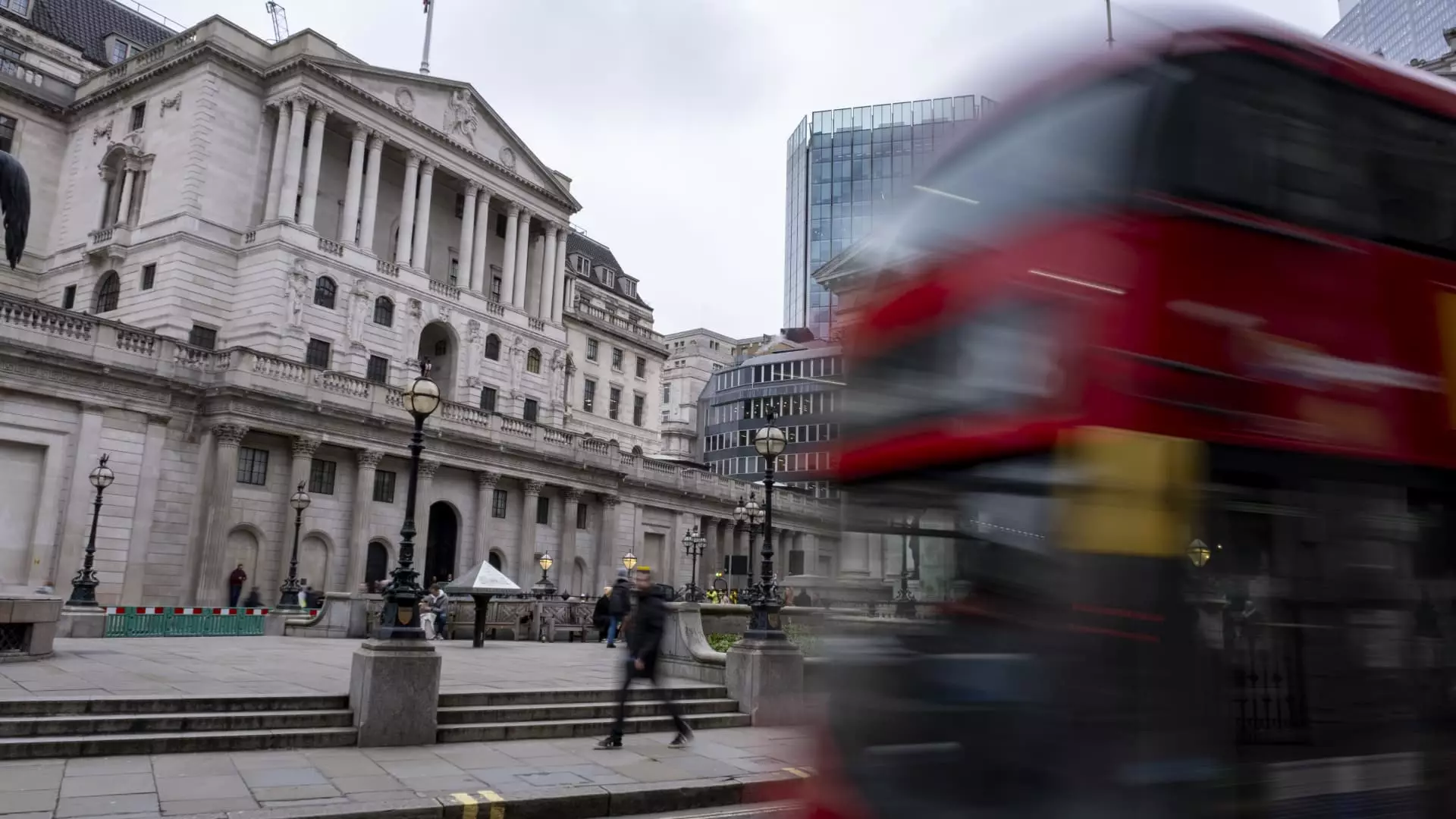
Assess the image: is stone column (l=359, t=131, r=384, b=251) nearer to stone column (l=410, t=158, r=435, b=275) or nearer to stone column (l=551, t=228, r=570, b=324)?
stone column (l=410, t=158, r=435, b=275)

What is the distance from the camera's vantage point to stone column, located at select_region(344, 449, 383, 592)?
123 feet

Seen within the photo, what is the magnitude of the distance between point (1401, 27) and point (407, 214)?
273 feet

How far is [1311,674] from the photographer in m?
4.30

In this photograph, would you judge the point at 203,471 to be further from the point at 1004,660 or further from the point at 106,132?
the point at 1004,660

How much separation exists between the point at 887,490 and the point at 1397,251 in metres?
2.93

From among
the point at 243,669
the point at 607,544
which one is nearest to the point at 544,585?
the point at 607,544

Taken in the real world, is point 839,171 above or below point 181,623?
above

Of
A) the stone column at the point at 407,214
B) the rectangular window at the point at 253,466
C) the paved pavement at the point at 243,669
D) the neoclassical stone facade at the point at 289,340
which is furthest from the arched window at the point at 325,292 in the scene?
the paved pavement at the point at 243,669

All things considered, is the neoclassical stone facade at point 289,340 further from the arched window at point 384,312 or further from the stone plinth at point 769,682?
the stone plinth at point 769,682

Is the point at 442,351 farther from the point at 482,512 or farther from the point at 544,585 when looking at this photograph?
the point at 544,585

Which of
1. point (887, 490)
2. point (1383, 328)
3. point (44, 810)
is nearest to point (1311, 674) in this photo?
point (1383, 328)

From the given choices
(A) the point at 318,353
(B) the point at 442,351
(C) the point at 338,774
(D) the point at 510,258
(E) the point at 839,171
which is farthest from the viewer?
(E) the point at 839,171

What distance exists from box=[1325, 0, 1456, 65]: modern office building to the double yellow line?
82306 millimetres

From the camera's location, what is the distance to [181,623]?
25.3 metres
